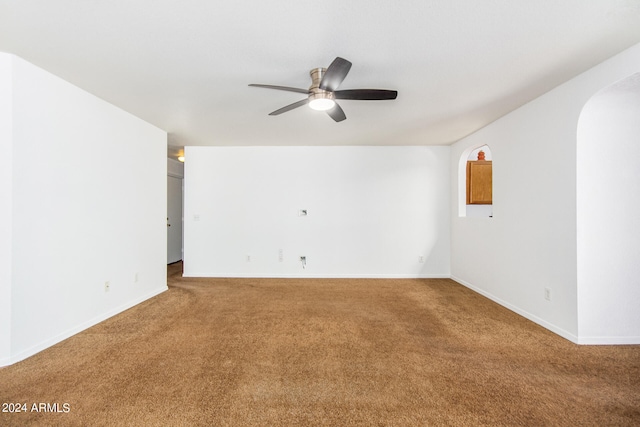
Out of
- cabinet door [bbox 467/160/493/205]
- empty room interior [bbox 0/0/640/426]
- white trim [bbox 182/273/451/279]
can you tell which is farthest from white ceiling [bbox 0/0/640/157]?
white trim [bbox 182/273/451/279]

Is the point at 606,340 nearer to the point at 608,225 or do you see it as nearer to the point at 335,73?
the point at 608,225

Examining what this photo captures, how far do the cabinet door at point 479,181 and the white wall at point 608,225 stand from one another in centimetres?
193

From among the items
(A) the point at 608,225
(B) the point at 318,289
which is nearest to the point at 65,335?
(B) the point at 318,289

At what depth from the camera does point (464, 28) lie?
1718 millimetres

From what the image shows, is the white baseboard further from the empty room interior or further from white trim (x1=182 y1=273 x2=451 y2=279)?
white trim (x1=182 y1=273 x2=451 y2=279)

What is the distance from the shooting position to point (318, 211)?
192 inches

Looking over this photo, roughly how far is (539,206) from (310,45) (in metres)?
2.77

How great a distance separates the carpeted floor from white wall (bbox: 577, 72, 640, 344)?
25 centimetres

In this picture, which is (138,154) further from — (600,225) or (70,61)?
(600,225)

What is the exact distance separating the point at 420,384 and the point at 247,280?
343 cm

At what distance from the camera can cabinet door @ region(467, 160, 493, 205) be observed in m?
4.30

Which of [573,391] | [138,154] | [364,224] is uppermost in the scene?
[138,154]

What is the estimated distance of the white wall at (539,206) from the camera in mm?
2398

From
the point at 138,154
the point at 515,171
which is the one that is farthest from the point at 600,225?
the point at 138,154
